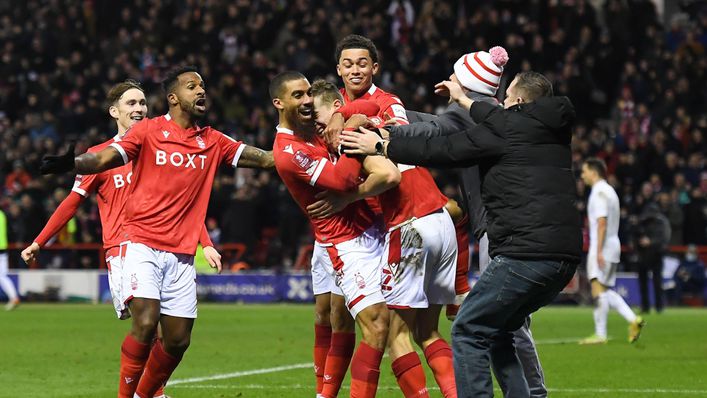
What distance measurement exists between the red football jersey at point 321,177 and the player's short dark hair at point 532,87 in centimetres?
128

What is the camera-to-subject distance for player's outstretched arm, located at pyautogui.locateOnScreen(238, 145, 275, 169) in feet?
32.9

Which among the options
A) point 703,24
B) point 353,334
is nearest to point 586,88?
point 703,24

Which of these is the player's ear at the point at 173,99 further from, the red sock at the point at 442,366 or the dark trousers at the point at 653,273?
the dark trousers at the point at 653,273

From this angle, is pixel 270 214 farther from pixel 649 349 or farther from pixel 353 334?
pixel 353 334

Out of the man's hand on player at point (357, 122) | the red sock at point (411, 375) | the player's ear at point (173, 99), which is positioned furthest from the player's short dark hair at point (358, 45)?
the red sock at point (411, 375)

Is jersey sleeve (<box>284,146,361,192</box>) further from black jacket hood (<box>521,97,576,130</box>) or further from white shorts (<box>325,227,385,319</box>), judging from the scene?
black jacket hood (<box>521,97,576,130</box>)

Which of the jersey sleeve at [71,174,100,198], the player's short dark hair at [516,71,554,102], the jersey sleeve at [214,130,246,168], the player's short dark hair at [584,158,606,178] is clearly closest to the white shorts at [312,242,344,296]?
the jersey sleeve at [214,130,246,168]

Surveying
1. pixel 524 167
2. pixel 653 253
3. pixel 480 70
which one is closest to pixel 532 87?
pixel 480 70

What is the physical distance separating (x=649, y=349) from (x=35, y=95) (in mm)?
21306

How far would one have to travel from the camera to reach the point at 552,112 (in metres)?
7.84

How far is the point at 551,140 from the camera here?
311 inches

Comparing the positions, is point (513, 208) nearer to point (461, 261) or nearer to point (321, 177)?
point (321, 177)

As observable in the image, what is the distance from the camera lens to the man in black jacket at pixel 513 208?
781 cm

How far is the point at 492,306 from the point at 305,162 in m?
1.96
